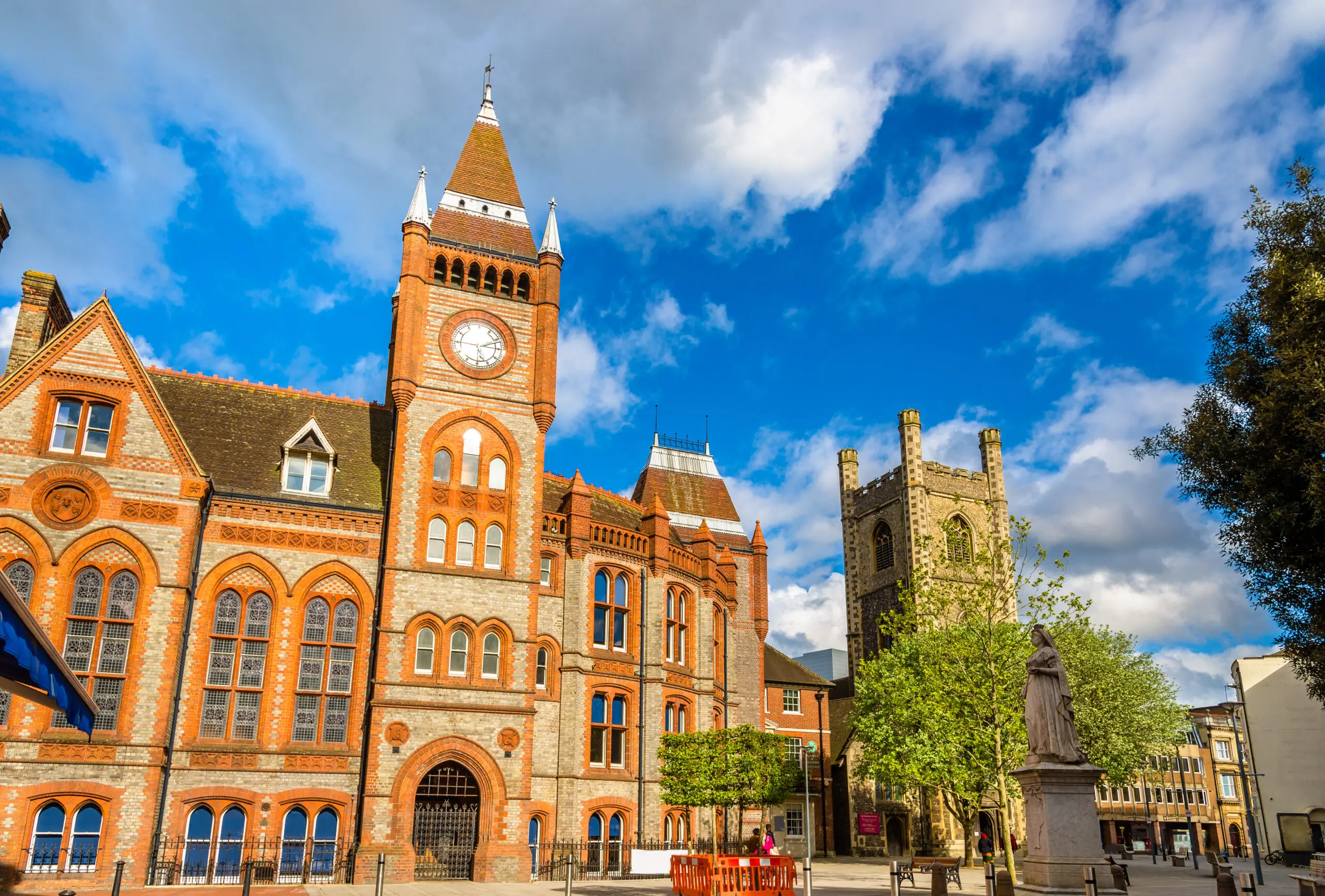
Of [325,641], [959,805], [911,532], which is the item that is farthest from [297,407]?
[911,532]

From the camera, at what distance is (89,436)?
97.9 feet

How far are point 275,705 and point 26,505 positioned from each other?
30.8 feet

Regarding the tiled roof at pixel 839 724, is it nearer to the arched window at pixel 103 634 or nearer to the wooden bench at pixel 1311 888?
the arched window at pixel 103 634

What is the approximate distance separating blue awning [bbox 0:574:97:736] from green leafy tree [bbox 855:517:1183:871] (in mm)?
18044

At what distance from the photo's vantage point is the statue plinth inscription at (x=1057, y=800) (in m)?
16.1

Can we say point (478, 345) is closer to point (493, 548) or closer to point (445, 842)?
point (493, 548)

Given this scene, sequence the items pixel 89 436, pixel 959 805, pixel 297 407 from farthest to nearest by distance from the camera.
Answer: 1. pixel 959 805
2. pixel 297 407
3. pixel 89 436

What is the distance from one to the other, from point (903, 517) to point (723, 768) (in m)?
43.2

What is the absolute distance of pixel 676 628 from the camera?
3978cm

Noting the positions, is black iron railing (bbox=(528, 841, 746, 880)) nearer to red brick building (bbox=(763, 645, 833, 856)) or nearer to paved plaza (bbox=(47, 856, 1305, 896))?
paved plaza (bbox=(47, 856, 1305, 896))

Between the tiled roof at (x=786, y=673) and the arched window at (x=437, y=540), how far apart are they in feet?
92.5

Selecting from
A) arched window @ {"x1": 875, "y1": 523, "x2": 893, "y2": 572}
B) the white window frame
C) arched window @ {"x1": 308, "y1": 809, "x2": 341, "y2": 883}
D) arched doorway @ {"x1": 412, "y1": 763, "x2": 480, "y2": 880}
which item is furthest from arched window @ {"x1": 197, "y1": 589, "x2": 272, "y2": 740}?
arched window @ {"x1": 875, "y1": 523, "x2": 893, "y2": 572}

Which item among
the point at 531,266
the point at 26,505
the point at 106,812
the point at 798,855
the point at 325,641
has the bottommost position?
the point at 798,855

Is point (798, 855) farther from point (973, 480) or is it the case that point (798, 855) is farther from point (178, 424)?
point (178, 424)
